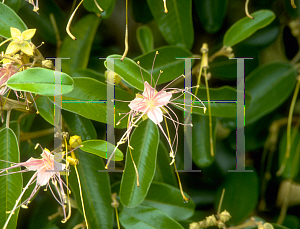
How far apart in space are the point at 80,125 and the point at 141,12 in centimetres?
51

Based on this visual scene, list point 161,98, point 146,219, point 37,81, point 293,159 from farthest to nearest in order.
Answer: point 293,159 → point 146,219 → point 161,98 → point 37,81

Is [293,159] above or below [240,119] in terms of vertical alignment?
below

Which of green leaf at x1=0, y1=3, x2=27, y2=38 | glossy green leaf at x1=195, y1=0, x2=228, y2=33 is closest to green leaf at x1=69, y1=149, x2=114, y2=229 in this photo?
green leaf at x1=0, y1=3, x2=27, y2=38

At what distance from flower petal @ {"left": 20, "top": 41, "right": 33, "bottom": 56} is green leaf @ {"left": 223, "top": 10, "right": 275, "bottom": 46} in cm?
63

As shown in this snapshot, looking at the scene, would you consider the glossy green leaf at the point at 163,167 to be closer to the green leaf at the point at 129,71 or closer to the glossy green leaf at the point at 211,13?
the green leaf at the point at 129,71

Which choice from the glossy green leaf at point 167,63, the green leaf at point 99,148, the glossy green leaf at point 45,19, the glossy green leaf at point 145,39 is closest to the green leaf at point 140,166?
the green leaf at point 99,148

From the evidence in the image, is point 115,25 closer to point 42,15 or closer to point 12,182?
point 42,15

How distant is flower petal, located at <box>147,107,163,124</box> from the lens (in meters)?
0.71

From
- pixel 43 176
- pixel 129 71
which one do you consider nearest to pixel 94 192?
pixel 43 176

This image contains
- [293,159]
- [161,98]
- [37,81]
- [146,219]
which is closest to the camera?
[37,81]

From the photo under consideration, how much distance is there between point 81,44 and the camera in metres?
0.93

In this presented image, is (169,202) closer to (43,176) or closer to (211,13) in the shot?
(43,176)

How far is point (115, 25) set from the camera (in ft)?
3.59

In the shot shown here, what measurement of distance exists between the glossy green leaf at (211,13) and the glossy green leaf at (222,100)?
259mm
